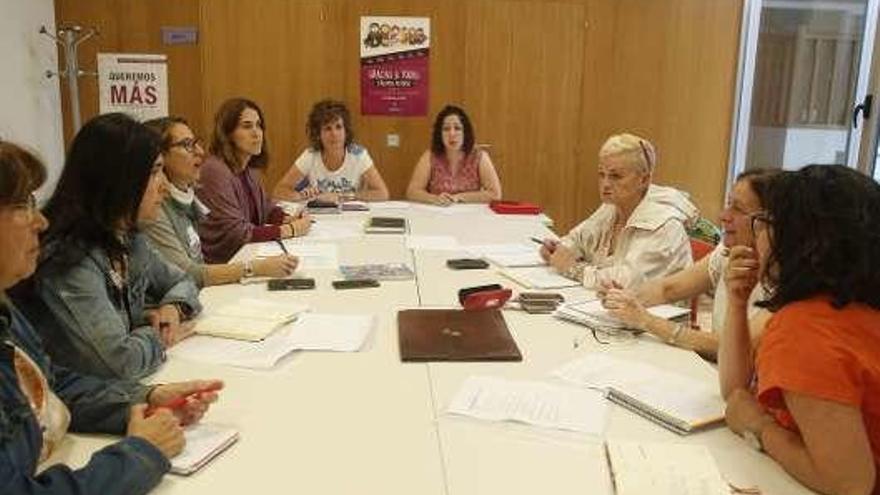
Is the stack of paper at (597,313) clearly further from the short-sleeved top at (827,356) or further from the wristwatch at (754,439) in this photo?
the short-sleeved top at (827,356)

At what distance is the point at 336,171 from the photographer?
4625 millimetres

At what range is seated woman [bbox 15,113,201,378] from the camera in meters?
1.60

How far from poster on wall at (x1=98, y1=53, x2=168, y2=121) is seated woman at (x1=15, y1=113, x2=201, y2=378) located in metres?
3.54

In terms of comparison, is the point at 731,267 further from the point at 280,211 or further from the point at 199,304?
the point at 280,211

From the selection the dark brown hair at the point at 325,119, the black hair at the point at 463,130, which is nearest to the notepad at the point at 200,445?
the dark brown hair at the point at 325,119

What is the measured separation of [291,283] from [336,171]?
2.12 metres

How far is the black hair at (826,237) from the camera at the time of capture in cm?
130

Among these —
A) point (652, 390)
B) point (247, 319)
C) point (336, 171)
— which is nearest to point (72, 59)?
point (336, 171)

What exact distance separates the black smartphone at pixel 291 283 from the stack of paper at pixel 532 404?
3.19ft

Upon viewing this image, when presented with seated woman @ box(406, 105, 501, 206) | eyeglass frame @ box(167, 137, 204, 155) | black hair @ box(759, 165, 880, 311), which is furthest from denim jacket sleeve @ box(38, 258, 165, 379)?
seated woman @ box(406, 105, 501, 206)

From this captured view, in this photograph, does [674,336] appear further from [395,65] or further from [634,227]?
[395,65]

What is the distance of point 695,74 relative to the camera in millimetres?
5516

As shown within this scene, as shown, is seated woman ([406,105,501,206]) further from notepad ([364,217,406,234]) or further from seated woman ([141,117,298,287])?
seated woman ([141,117,298,287])

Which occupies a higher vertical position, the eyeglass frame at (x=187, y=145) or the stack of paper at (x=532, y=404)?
the eyeglass frame at (x=187, y=145)
